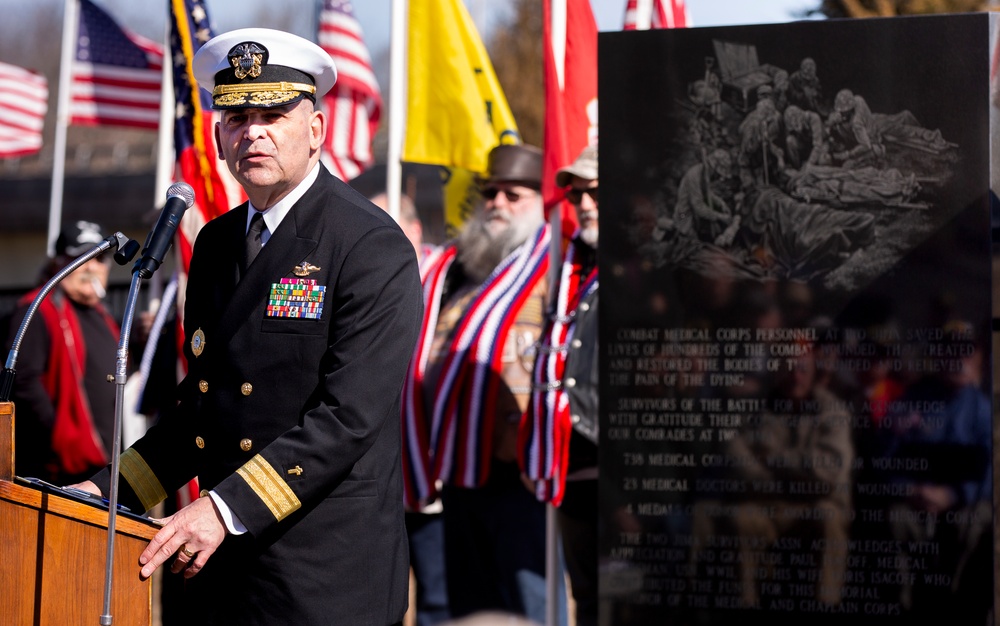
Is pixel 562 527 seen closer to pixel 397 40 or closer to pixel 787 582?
pixel 787 582

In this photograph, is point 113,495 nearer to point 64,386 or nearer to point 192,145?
point 192,145

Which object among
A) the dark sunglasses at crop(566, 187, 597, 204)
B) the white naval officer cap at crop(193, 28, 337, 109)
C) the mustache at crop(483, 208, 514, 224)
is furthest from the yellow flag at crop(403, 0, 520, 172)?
the white naval officer cap at crop(193, 28, 337, 109)

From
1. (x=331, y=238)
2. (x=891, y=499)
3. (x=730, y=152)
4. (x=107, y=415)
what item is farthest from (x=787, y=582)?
(x=107, y=415)

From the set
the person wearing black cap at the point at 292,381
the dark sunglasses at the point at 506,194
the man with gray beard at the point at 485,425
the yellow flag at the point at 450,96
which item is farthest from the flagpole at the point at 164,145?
the person wearing black cap at the point at 292,381

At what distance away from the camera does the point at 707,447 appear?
13.9 feet

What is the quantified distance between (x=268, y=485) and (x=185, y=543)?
0.69ft

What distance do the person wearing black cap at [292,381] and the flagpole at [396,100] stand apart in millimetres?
3613

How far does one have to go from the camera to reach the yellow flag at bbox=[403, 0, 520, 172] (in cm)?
668

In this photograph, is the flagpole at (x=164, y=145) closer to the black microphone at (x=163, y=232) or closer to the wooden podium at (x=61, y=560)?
the black microphone at (x=163, y=232)

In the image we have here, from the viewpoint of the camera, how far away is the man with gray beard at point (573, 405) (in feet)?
17.3

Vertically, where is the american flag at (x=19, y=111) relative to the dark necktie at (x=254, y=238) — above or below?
above

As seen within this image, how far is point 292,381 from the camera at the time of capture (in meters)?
3.00

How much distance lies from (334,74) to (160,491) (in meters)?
1.07

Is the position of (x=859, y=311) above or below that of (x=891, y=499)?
above
